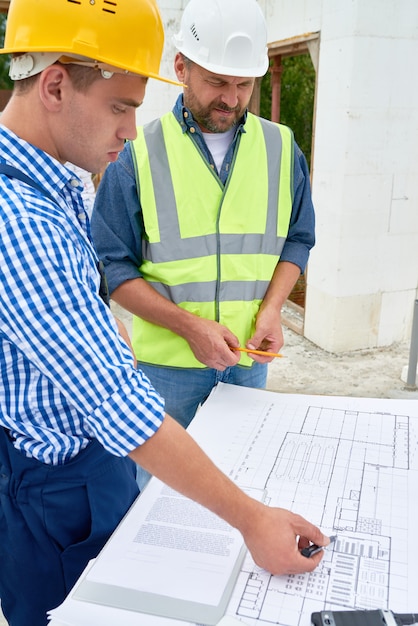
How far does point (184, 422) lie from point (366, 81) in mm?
3143

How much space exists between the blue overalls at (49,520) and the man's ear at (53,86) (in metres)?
0.62

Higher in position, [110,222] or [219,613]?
[110,222]

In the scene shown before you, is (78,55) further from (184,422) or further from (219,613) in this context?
(184,422)

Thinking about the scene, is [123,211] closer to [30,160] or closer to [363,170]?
[30,160]

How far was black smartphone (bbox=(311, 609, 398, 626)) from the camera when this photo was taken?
90 centimetres

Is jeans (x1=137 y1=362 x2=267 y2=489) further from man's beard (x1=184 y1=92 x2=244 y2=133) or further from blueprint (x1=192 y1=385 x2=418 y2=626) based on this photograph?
man's beard (x1=184 y1=92 x2=244 y2=133)

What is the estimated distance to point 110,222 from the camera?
181 cm

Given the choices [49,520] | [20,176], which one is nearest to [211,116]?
[20,176]

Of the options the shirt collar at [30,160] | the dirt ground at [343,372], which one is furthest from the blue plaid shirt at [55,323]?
the dirt ground at [343,372]

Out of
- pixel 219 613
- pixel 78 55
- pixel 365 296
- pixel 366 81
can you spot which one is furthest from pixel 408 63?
pixel 219 613

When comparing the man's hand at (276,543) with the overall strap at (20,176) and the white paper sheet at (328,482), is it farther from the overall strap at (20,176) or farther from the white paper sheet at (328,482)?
the overall strap at (20,176)

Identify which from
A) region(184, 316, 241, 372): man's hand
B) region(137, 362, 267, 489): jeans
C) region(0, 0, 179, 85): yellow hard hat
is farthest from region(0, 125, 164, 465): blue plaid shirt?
region(137, 362, 267, 489): jeans

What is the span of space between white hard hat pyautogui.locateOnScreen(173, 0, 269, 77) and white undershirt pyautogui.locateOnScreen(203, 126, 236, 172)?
221 millimetres

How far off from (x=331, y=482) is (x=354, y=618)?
40 cm
